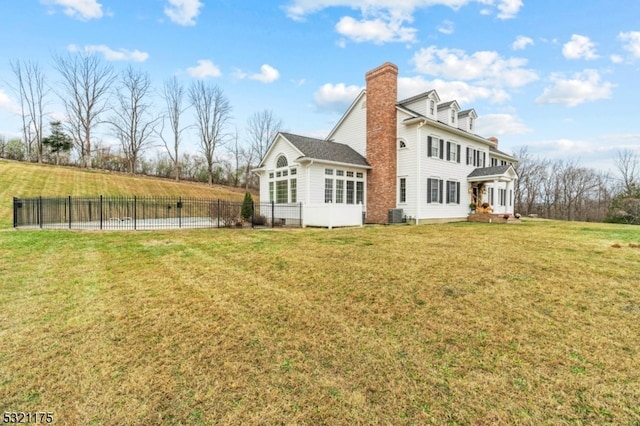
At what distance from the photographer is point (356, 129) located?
752 inches

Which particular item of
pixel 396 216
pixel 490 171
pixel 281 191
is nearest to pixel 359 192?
pixel 396 216

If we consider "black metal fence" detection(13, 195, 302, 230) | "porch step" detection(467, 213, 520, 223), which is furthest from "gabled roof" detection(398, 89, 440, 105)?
"black metal fence" detection(13, 195, 302, 230)

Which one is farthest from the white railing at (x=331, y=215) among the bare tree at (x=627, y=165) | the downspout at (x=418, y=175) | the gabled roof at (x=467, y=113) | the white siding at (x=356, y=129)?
the bare tree at (x=627, y=165)

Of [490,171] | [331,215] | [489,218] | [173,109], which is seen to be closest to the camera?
[331,215]

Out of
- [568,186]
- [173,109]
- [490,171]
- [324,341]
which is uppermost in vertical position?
[173,109]

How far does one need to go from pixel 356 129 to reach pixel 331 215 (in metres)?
8.22

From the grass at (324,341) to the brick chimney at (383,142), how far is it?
36.4ft

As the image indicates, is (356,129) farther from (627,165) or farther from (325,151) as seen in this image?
(627,165)

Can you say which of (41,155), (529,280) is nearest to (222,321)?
(529,280)

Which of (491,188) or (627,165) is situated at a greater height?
(627,165)

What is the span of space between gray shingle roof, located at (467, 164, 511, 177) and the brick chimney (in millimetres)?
7179

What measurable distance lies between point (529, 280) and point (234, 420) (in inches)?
206

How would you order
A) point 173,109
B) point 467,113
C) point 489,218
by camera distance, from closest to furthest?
point 489,218 < point 467,113 < point 173,109

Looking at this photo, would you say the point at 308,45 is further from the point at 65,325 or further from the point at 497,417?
the point at 497,417
